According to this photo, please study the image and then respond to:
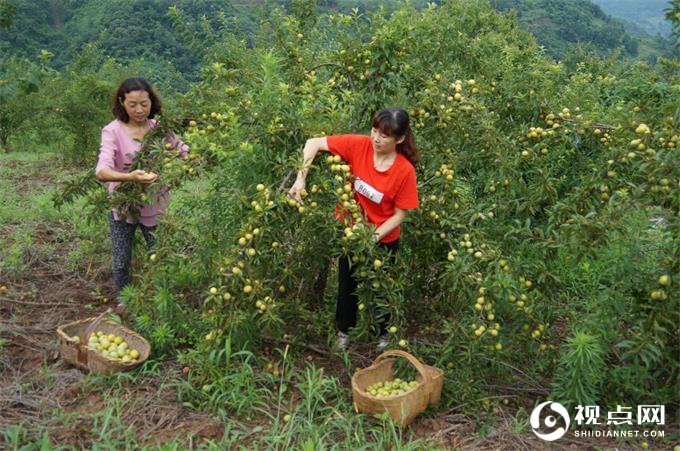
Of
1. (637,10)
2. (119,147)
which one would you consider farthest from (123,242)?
(637,10)

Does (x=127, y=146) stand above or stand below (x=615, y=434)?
above

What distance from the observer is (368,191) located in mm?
3598

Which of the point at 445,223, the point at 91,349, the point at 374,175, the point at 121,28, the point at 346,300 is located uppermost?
the point at 374,175

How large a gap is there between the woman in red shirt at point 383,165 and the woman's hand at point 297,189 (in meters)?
0.14

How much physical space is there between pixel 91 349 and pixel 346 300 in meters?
1.57

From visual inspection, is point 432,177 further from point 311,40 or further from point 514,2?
point 514,2

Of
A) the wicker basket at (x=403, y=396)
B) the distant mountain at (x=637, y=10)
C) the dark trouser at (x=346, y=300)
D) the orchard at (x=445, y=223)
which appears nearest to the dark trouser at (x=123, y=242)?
the orchard at (x=445, y=223)

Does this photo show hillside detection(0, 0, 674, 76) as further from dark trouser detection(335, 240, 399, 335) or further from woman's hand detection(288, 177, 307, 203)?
woman's hand detection(288, 177, 307, 203)

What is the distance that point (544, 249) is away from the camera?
338 centimetres

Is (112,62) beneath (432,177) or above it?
beneath

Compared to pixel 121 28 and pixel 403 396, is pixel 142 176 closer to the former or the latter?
pixel 403 396

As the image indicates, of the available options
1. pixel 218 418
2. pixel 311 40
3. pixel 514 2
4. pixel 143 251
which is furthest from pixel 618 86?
pixel 514 2

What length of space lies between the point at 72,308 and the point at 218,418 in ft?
6.52

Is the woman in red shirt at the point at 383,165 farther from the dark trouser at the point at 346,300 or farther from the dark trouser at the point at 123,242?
the dark trouser at the point at 123,242
